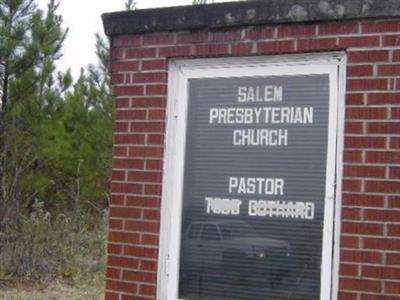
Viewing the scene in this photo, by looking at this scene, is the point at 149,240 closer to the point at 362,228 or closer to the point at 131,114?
the point at 131,114

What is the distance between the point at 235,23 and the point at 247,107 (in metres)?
0.50

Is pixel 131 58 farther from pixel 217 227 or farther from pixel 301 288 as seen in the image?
pixel 301 288

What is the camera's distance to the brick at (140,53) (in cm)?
473

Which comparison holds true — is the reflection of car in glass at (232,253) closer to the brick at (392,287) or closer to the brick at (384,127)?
the brick at (392,287)

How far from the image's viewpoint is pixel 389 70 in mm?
4059

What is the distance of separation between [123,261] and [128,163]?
2.00 feet

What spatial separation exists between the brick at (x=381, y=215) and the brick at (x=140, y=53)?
1.64 metres

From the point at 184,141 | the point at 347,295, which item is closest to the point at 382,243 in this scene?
the point at 347,295

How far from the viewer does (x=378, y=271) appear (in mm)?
3994

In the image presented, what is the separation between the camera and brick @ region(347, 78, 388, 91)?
13.4 ft

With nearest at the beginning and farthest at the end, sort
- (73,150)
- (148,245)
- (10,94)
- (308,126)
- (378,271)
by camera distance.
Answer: (378,271) → (308,126) → (148,245) → (10,94) → (73,150)

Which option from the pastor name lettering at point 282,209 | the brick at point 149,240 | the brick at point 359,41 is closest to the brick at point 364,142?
the pastor name lettering at point 282,209

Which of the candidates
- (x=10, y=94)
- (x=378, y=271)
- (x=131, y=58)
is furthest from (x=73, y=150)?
(x=378, y=271)

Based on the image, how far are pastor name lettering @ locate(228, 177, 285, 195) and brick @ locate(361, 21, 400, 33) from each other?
95 cm
